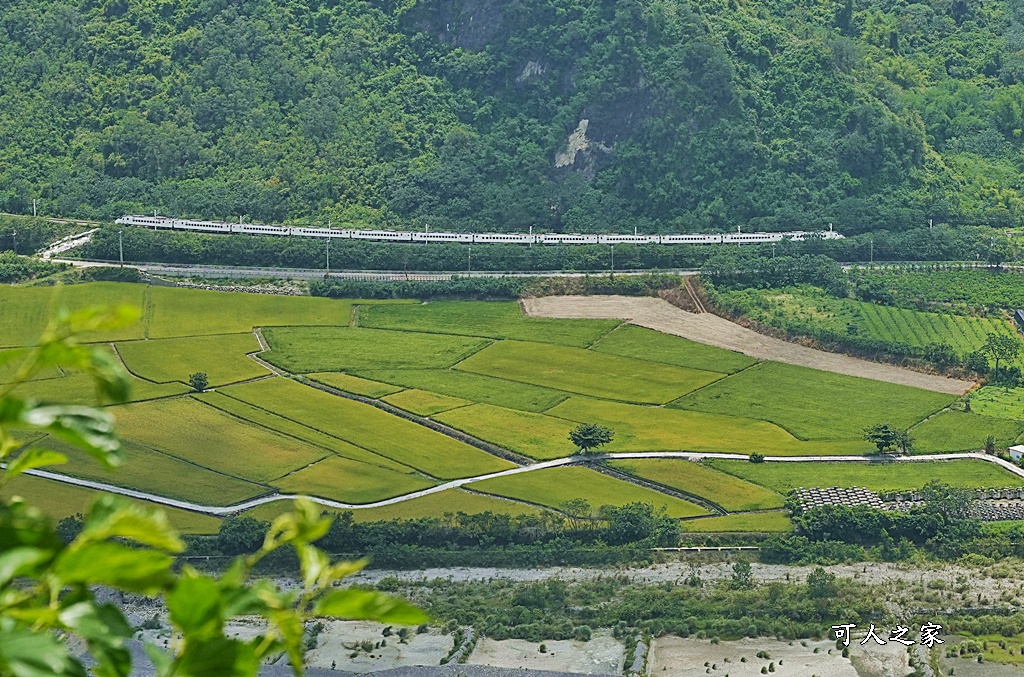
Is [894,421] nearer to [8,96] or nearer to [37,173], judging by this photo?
[37,173]

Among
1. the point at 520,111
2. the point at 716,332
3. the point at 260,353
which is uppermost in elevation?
the point at 520,111

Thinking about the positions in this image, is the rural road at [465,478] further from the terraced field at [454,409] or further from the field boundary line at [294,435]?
the field boundary line at [294,435]

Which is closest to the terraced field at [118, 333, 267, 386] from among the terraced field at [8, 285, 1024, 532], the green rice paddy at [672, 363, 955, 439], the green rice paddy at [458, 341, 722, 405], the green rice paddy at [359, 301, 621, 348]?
the terraced field at [8, 285, 1024, 532]

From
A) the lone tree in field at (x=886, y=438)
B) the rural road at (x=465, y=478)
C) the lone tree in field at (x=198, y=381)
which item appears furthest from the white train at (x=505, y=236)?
the rural road at (x=465, y=478)

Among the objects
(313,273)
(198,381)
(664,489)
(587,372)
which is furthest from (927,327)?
(198,381)

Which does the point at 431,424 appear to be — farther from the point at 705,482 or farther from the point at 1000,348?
the point at 1000,348

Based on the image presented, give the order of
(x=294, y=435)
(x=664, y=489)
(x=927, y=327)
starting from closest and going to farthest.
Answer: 1. (x=664, y=489)
2. (x=294, y=435)
3. (x=927, y=327)

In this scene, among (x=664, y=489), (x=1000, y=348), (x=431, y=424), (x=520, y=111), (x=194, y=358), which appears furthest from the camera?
(x=520, y=111)
